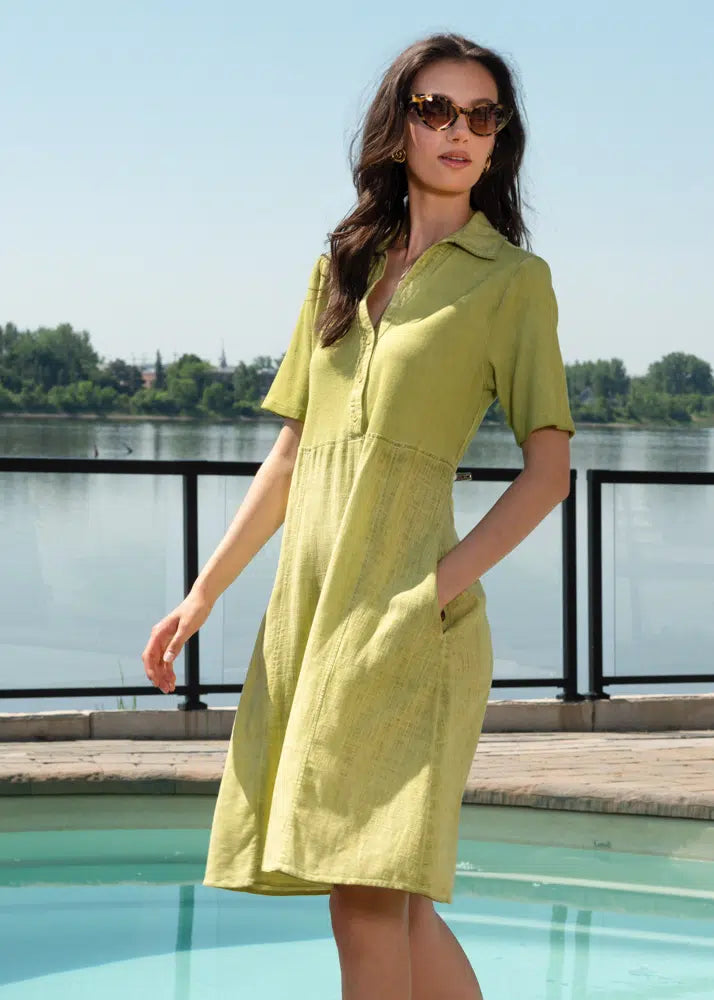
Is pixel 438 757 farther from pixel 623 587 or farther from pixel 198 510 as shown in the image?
pixel 623 587

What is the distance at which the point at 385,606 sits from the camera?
186 cm

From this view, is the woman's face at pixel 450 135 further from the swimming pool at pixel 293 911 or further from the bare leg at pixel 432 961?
the swimming pool at pixel 293 911

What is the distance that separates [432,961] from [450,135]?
1099mm

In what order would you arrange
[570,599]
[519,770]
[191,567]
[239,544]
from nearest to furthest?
1. [239,544]
2. [519,770]
3. [191,567]
4. [570,599]

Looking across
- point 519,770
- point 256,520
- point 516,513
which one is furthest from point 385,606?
point 519,770

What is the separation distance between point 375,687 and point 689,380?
44236mm

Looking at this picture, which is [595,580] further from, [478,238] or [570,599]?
[478,238]

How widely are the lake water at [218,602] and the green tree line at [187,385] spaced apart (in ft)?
76.0

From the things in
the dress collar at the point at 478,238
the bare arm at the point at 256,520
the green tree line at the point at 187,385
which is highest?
the green tree line at the point at 187,385

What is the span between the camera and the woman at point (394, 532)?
6.01 ft

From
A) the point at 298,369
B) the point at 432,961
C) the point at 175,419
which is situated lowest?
the point at 432,961

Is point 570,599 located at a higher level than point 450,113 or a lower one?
lower

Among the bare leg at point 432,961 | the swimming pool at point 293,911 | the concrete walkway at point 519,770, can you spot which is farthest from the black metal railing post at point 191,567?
the bare leg at point 432,961

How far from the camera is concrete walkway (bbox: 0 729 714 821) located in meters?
4.12
